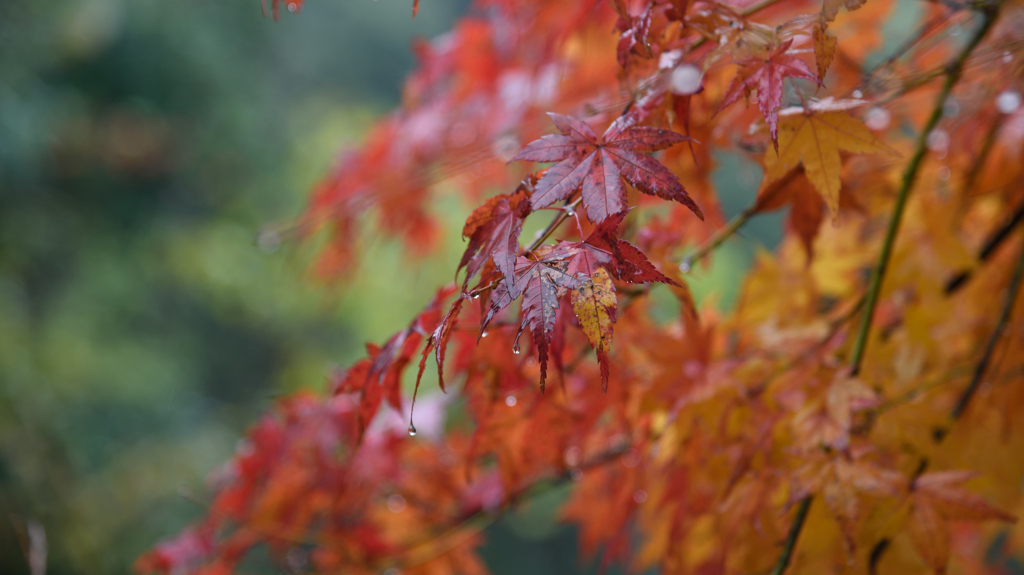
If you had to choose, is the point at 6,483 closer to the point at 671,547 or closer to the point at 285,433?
the point at 285,433

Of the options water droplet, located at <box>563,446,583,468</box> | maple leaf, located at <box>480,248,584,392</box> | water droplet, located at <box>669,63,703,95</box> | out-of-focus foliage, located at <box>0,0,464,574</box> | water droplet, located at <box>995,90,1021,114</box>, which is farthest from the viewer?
out-of-focus foliage, located at <box>0,0,464,574</box>

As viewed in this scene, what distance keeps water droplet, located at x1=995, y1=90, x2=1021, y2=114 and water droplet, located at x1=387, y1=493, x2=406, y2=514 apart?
97 centimetres

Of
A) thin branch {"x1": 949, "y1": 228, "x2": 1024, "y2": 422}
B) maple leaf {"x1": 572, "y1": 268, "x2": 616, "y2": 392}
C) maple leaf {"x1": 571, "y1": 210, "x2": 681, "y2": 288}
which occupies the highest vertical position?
maple leaf {"x1": 571, "y1": 210, "x2": 681, "y2": 288}

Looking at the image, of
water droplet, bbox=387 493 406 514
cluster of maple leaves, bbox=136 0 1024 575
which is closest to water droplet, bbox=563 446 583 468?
cluster of maple leaves, bbox=136 0 1024 575

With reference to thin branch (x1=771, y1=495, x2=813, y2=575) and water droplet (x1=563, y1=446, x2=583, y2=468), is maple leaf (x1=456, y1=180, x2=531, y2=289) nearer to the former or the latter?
thin branch (x1=771, y1=495, x2=813, y2=575)

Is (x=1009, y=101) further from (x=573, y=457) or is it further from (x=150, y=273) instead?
(x=150, y=273)

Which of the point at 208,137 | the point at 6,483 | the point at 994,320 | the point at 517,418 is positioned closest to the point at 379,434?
the point at 517,418

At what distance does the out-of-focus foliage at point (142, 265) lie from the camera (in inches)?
111

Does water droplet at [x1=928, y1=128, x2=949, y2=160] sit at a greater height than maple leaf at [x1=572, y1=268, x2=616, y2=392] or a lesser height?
greater

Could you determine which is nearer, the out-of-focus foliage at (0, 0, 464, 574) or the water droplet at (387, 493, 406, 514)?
the water droplet at (387, 493, 406, 514)

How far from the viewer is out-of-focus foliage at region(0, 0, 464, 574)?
281 cm

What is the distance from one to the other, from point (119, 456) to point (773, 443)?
10.9ft

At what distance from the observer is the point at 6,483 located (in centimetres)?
254

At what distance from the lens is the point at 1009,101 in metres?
0.76
